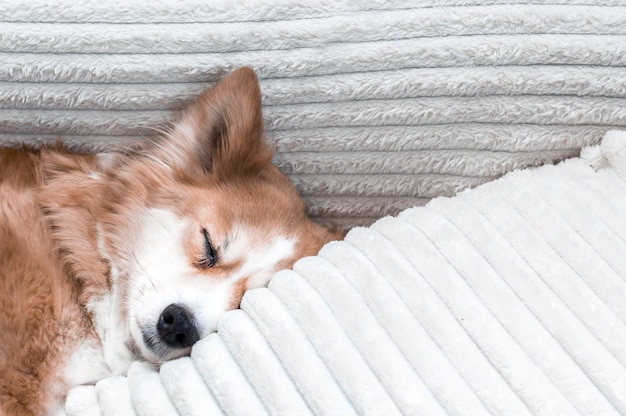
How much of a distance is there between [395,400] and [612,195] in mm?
773

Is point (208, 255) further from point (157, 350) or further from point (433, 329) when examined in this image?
point (433, 329)

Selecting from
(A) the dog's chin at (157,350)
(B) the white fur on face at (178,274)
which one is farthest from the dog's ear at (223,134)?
(A) the dog's chin at (157,350)

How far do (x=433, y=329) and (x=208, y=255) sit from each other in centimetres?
54

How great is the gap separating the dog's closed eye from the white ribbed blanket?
37 cm

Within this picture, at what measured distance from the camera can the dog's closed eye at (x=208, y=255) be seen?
1.59 meters

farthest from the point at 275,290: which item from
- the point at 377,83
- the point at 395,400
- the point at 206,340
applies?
the point at 377,83

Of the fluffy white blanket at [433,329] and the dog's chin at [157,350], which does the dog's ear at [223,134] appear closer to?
the fluffy white blanket at [433,329]

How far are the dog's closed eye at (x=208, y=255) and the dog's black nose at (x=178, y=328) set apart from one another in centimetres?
14

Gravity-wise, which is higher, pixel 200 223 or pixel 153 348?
pixel 200 223

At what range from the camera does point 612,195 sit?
5.49ft

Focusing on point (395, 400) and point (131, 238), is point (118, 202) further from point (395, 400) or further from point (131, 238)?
point (395, 400)

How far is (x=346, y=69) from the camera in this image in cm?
174

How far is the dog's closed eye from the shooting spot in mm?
1591

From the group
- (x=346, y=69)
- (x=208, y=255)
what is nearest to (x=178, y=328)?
(x=208, y=255)
